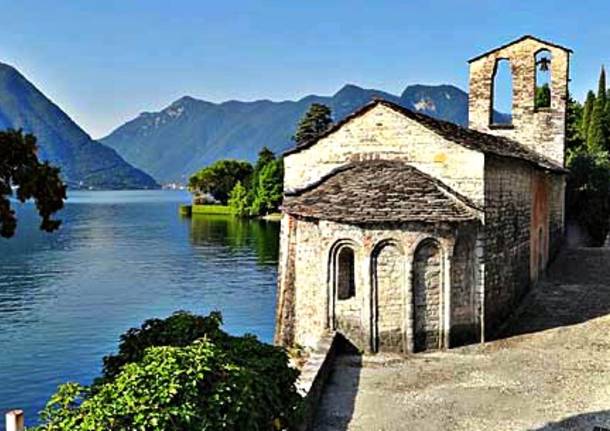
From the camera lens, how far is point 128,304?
34188 mm

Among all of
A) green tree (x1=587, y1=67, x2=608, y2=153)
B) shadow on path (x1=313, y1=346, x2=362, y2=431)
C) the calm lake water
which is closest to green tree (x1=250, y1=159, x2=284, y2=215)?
the calm lake water

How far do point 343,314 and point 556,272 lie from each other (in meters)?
13.8

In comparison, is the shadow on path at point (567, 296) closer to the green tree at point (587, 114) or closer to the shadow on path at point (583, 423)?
the shadow on path at point (583, 423)

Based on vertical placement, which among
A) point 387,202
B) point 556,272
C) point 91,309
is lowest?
point 91,309

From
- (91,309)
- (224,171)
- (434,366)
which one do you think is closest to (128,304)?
(91,309)

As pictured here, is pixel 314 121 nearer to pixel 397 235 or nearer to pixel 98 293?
pixel 98 293

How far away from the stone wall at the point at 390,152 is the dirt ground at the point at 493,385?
3896mm

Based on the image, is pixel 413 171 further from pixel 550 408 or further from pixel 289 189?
pixel 550 408

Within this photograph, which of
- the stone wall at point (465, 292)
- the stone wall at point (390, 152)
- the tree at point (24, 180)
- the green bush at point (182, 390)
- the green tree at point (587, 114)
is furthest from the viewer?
the green tree at point (587, 114)

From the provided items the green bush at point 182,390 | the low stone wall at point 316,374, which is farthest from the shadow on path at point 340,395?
the green bush at point 182,390

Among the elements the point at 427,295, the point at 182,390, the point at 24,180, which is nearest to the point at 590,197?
the point at 427,295

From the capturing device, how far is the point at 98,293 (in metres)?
37.3

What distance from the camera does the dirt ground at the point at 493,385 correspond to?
11.4 m

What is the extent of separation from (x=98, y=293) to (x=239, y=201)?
6035 centimetres
